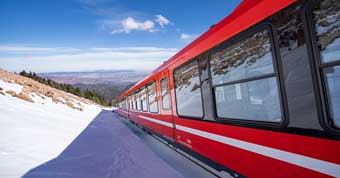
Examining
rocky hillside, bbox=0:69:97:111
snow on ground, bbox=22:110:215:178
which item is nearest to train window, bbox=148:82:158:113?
snow on ground, bbox=22:110:215:178

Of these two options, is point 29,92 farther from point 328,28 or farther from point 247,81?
point 328,28

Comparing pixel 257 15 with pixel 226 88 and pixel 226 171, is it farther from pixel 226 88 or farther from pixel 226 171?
pixel 226 171

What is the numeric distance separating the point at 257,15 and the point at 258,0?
0.59 ft

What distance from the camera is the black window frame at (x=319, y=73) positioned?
71.2 inches

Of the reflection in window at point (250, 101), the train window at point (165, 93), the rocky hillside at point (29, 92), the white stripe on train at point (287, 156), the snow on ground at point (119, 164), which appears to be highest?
the rocky hillside at point (29, 92)

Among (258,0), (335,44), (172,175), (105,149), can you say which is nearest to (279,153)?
(335,44)

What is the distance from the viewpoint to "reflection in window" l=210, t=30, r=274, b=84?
2.54 metres

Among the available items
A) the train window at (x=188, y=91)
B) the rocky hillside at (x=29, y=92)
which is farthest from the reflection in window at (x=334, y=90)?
the rocky hillside at (x=29, y=92)

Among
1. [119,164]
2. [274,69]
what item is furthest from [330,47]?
[119,164]

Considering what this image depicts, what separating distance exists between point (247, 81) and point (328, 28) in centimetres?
115

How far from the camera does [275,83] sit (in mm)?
2404

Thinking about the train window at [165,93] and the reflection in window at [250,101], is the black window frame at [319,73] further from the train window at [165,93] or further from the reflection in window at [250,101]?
the train window at [165,93]

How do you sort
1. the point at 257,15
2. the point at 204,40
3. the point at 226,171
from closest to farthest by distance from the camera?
the point at 257,15 → the point at 226,171 → the point at 204,40

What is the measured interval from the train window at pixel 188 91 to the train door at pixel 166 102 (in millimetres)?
672
